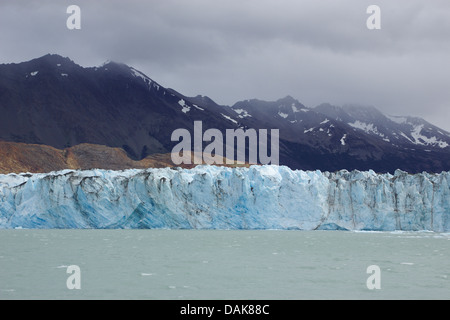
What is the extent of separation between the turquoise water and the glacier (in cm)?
1672

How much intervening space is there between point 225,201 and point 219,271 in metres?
30.6

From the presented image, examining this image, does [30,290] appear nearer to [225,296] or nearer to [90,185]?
[225,296]

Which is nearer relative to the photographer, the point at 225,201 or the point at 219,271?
the point at 219,271

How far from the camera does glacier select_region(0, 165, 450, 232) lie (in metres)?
52.3

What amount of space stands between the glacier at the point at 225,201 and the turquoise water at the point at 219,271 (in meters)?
16.7

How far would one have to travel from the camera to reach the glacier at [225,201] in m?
52.3

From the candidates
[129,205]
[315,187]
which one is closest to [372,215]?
[315,187]

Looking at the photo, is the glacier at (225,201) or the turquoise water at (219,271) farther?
the glacier at (225,201)

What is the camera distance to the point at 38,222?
53719 mm

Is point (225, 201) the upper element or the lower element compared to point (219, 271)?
upper

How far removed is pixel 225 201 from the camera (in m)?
53.5

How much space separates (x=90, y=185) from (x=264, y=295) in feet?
124

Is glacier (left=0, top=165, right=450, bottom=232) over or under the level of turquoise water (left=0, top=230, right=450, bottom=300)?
over

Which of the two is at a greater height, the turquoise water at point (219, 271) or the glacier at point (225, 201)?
the glacier at point (225, 201)
